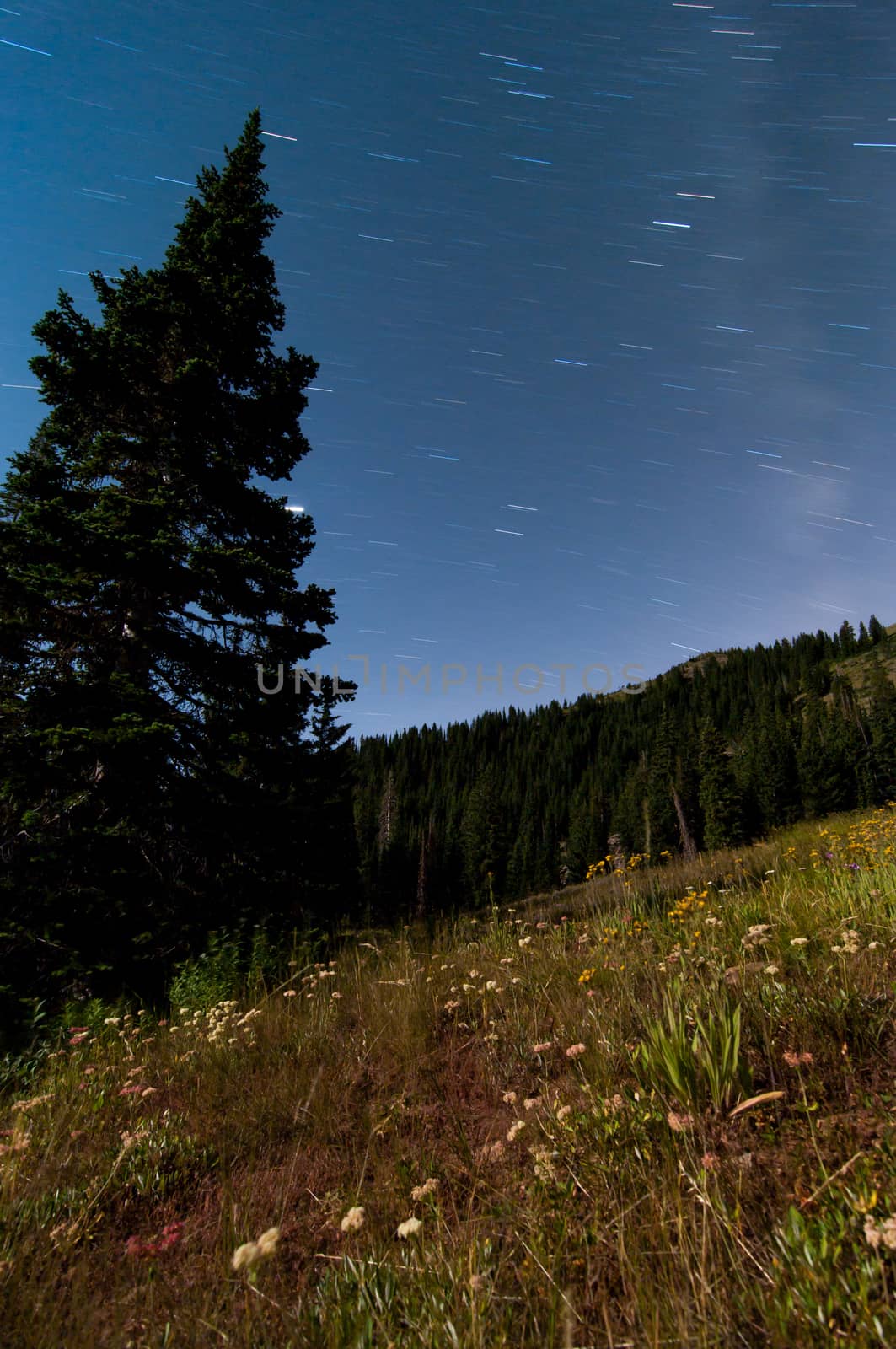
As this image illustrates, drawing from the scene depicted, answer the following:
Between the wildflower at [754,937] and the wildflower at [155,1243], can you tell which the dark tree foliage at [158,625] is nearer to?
the wildflower at [155,1243]

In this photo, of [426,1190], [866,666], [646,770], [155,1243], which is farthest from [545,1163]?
[866,666]

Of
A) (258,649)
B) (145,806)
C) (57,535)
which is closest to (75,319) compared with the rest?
(57,535)

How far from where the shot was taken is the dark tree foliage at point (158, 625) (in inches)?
278

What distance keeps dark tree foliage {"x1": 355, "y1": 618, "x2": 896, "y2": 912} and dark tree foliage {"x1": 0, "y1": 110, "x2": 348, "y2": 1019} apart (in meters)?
16.6

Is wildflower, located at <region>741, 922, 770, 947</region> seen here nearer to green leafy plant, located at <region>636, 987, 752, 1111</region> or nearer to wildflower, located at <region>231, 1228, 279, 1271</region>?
green leafy plant, located at <region>636, 987, 752, 1111</region>

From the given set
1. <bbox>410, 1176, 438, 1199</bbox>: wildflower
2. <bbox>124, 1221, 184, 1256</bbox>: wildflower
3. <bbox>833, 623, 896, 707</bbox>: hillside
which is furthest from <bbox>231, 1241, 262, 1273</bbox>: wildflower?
<bbox>833, 623, 896, 707</bbox>: hillside

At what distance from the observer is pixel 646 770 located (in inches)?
3482

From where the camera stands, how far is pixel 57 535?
7.84m

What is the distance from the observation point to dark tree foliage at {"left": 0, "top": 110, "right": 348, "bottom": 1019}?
7051 mm

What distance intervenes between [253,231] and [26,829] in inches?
487

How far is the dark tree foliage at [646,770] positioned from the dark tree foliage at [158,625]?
16.6 metres

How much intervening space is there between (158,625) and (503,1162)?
934 cm

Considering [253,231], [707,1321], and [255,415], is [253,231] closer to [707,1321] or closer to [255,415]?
[255,415]

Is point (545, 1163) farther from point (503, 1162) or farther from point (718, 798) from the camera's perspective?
point (718, 798)
